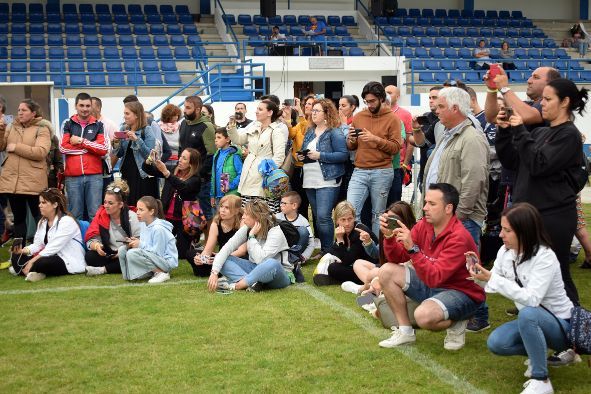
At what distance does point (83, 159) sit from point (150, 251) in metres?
1.71

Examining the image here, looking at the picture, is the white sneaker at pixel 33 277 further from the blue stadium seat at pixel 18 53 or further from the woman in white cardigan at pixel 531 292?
the blue stadium seat at pixel 18 53

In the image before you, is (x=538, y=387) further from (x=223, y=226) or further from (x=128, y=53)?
(x=128, y=53)

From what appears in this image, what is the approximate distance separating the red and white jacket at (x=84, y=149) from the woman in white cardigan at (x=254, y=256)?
7.70ft

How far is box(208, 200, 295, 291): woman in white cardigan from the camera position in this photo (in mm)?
7055

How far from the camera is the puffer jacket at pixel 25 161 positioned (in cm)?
855

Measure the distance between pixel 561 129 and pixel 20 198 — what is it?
609 cm

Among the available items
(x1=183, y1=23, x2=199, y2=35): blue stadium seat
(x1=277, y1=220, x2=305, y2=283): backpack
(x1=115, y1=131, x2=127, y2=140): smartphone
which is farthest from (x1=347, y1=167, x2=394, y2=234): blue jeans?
(x1=183, y1=23, x2=199, y2=35): blue stadium seat

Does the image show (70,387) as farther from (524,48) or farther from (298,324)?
(524,48)

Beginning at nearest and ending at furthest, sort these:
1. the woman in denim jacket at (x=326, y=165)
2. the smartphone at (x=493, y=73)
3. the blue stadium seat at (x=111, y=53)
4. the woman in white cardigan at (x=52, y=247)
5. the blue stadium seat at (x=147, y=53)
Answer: the smartphone at (x=493, y=73) < the woman in white cardigan at (x=52, y=247) < the woman in denim jacket at (x=326, y=165) < the blue stadium seat at (x=111, y=53) < the blue stadium seat at (x=147, y=53)

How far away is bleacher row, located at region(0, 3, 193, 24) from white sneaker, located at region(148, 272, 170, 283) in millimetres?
18401

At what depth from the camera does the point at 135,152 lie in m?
8.82

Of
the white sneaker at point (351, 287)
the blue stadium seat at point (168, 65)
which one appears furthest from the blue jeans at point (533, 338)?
the blue stadium seat at point (168, 65)

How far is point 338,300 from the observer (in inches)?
262

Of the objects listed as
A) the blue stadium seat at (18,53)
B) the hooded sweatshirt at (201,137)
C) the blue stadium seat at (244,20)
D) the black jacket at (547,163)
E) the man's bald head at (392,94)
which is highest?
the blue stadium seat at (244,20)
